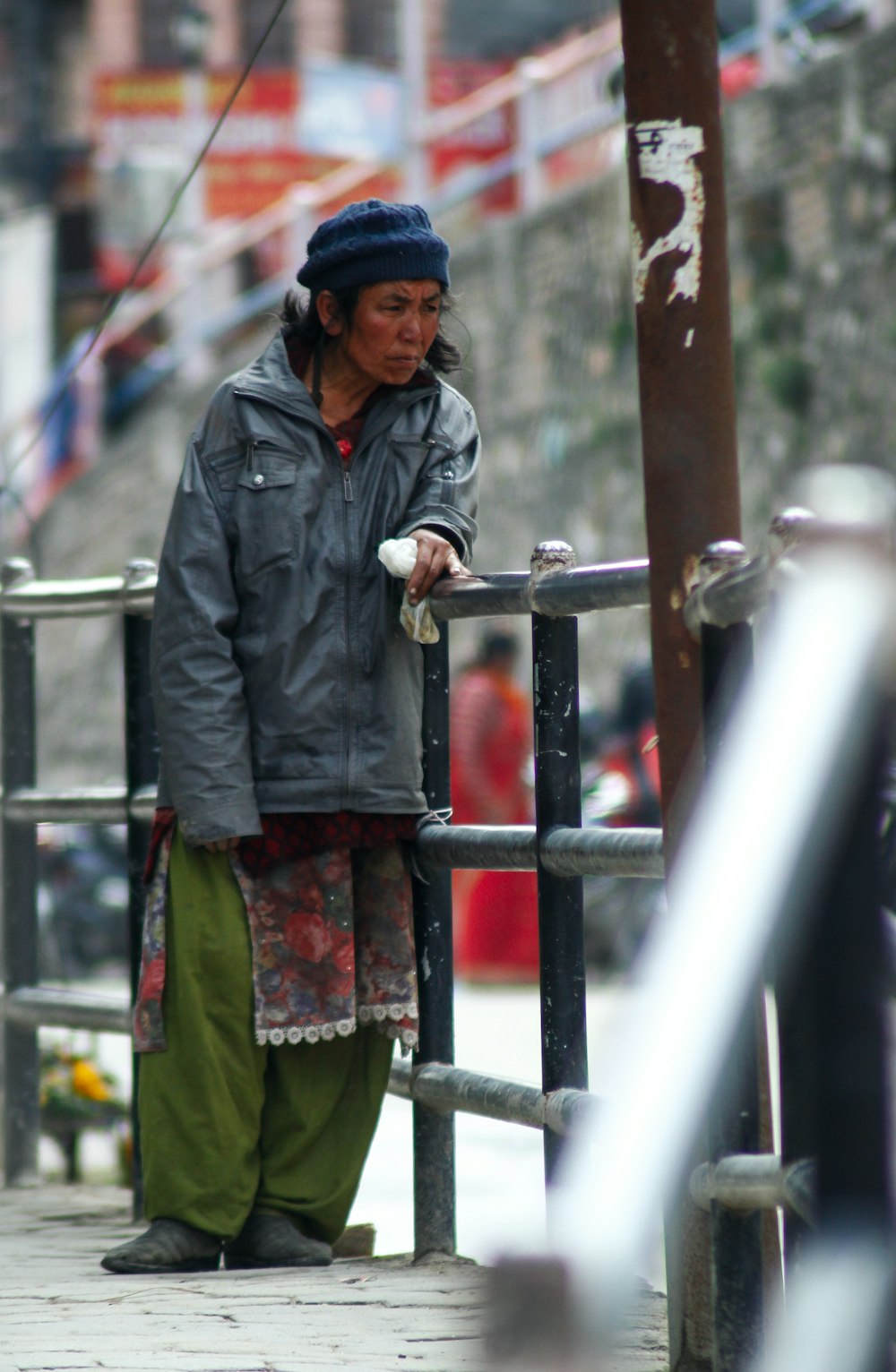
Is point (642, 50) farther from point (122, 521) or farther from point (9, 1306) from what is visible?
point (122, 521)

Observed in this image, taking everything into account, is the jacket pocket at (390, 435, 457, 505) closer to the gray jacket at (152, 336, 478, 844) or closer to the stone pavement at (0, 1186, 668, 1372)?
the gray jacket at (152, 336, 478, 844)

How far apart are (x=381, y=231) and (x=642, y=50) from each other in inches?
27.8

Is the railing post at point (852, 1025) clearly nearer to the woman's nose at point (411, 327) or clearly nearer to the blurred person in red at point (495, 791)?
the woman's nose at point (411, 327)

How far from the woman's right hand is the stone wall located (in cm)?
700

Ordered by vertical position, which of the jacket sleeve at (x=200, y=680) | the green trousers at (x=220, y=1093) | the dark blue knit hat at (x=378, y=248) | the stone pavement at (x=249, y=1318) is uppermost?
the dark blue knit hat at (x=378, y=248)

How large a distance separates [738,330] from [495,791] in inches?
142

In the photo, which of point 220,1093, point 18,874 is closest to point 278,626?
point 220,1093

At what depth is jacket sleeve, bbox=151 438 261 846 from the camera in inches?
139

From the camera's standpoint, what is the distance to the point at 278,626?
142 inches

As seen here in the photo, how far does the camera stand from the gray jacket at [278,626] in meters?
3.58

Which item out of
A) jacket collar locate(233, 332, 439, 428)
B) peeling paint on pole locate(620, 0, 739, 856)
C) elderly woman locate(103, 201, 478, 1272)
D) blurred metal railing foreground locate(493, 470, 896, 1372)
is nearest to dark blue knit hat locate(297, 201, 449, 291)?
elderly woman locate(103, 201, 478, 1272)

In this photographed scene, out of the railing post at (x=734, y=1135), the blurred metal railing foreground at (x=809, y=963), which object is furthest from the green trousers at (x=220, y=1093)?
the blurred metal railing foreground at (x=809, y=963)

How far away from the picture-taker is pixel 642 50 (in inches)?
121

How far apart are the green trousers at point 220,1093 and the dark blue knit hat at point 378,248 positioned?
0.99m
